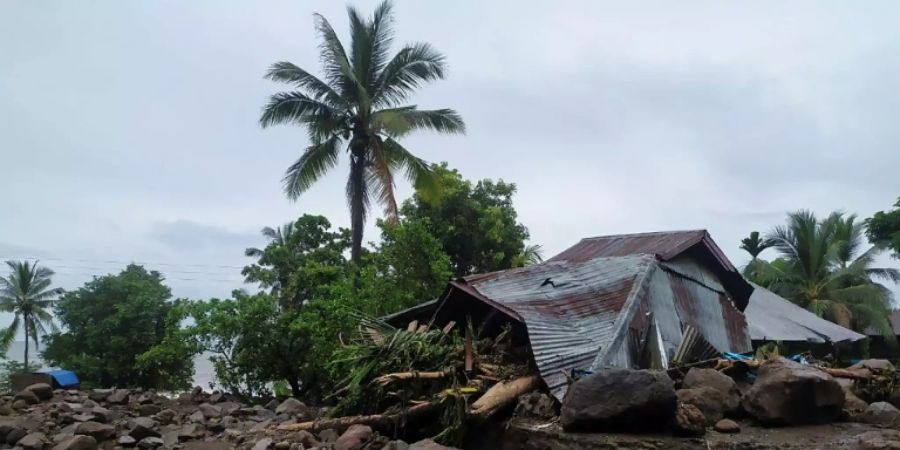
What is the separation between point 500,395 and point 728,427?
2945 millimetres

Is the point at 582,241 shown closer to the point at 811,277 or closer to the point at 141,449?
the point at 141,449

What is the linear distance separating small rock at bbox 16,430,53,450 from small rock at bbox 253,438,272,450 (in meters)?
3.72

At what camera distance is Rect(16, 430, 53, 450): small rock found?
10.6m

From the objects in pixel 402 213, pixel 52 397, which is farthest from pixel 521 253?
pixel 52 397

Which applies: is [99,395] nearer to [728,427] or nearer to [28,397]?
[28,397]

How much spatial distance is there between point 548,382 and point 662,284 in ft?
13.9

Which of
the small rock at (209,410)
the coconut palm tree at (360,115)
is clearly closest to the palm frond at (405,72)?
the coconut palm tree at (360,115)

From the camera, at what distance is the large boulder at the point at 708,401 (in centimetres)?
813

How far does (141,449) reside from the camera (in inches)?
427

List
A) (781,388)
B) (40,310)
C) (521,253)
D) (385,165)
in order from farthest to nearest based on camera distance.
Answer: (40,310), (521,253), (385,165), (781,388)

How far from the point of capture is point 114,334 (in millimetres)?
24203

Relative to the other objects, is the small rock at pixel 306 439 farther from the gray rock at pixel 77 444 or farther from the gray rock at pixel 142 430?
the gray rock at pixel 77 444

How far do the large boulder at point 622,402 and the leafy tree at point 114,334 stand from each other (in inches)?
677

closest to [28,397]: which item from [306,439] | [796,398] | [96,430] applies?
[96,430]
